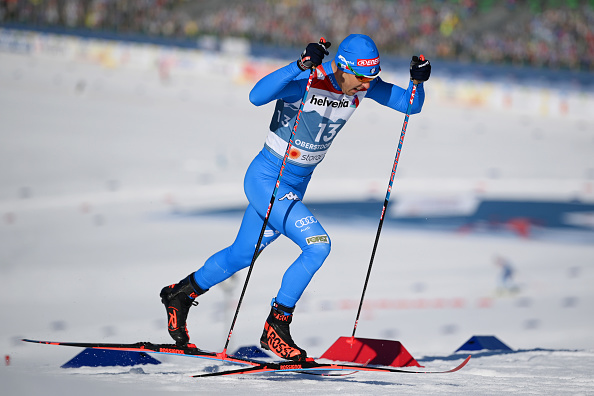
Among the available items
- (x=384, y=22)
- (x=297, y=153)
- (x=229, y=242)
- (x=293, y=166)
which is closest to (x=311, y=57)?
(x=297, y=153)

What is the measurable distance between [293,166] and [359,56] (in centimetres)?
86

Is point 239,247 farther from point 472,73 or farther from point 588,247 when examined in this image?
point 472,73

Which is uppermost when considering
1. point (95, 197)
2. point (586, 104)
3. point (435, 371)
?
point (586, 104)

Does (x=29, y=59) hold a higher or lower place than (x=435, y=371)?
higher

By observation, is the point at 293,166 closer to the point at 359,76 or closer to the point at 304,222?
the point at 304,222

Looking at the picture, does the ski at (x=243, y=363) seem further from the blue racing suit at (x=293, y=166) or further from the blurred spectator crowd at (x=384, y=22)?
the blurred spectator crowd at (x=384, y=22)

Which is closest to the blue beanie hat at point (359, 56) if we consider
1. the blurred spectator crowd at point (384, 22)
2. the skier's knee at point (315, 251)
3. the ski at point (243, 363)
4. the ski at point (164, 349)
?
the skier's knee at point (315, 251)

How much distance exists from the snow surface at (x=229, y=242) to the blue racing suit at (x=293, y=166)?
75cm

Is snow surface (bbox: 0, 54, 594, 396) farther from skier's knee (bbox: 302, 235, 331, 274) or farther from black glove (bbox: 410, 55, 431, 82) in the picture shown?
black glove (bbox: 410, 55, 431, 82)

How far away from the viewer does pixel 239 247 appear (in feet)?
16.2

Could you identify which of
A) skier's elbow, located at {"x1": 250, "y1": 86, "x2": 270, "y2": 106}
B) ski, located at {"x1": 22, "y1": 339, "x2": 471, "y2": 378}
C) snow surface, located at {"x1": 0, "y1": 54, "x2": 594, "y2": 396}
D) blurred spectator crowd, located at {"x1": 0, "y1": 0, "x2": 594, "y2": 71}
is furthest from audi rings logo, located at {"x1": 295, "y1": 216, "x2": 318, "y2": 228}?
blurred spectator crowd, located at {"x1": 0, "y1": 0, "x2": 594, "y2": 71}

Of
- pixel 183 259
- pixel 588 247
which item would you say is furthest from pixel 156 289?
pixel 588 247

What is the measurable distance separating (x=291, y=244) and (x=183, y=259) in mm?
1771

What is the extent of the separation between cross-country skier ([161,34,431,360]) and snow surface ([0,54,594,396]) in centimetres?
54
